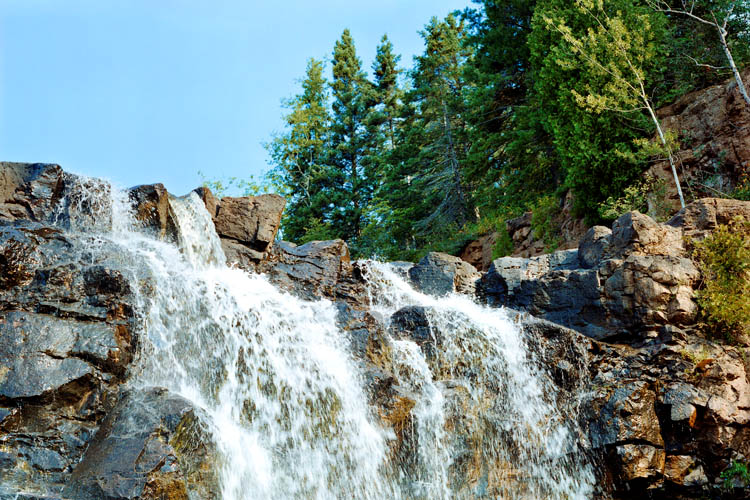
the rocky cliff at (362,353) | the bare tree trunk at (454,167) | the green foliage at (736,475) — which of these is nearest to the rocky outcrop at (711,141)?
the rocky cliff at (362,353)

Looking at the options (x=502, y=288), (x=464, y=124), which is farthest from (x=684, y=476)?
(x=464, y=124)

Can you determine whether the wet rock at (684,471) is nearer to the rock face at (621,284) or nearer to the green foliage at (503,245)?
the rock face at (621,284)

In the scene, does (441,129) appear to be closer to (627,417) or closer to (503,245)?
(503,245)

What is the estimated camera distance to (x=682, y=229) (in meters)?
10.9

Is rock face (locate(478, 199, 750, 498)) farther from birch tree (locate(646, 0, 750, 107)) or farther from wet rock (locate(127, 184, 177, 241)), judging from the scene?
wet rock (locate(127, 184, 177, 241))

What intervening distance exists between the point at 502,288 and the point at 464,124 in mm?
14612

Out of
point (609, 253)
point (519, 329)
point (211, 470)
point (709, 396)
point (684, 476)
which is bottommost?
point (684, 476)

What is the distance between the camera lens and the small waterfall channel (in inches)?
301

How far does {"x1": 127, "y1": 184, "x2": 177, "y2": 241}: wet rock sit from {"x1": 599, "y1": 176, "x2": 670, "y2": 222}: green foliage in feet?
34.2

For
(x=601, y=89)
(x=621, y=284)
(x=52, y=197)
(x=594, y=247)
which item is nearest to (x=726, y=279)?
(x=621, y=284)

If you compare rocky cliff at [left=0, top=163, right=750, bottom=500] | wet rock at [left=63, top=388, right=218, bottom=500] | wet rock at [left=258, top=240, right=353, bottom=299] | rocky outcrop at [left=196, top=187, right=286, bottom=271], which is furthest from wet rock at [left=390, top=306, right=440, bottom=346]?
wet rock at [left=63, top=388, right=218, bottom=500]

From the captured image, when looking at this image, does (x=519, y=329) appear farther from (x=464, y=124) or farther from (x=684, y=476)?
(x=464, y=124)

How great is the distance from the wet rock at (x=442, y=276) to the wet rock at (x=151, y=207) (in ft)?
18.2

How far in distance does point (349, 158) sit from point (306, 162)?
2.43 meters
